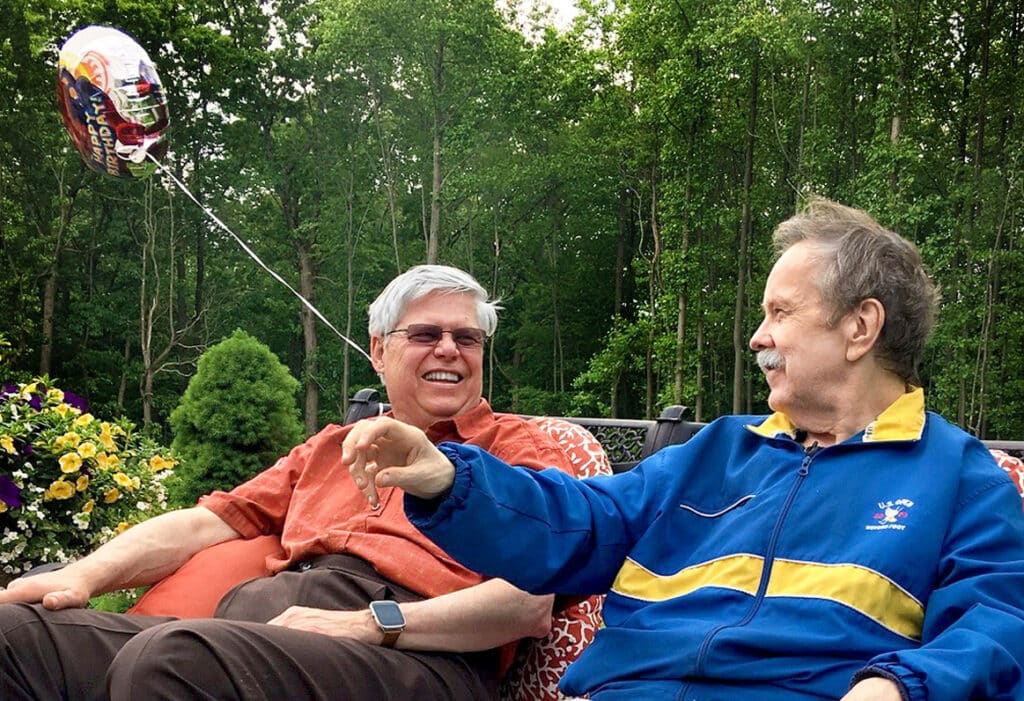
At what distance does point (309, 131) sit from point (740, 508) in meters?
21.4

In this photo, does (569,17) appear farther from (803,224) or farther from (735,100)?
(803,224)

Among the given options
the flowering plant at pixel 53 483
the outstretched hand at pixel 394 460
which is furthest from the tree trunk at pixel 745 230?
the outstretched hand at pixel 394 460

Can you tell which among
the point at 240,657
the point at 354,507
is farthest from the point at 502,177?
the point at 240,657

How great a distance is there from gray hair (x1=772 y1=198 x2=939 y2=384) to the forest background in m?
15.7

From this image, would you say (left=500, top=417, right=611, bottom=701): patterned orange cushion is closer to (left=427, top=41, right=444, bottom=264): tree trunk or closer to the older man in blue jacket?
the older man in blue jacket

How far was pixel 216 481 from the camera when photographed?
836 centimetres

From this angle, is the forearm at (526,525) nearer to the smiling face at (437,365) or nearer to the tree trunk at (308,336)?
the smiling face at (437,365)

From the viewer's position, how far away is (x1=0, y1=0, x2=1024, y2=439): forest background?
58.4 feet

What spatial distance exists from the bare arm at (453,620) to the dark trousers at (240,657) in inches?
1.2

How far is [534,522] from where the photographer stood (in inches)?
63.9

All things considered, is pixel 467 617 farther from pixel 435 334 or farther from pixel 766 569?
pixel 435 334

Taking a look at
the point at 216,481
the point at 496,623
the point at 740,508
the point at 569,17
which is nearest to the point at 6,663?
the point at 496,623

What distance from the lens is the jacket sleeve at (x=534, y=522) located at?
60.5 inches

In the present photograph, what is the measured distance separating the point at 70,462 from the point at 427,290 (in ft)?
7.89
